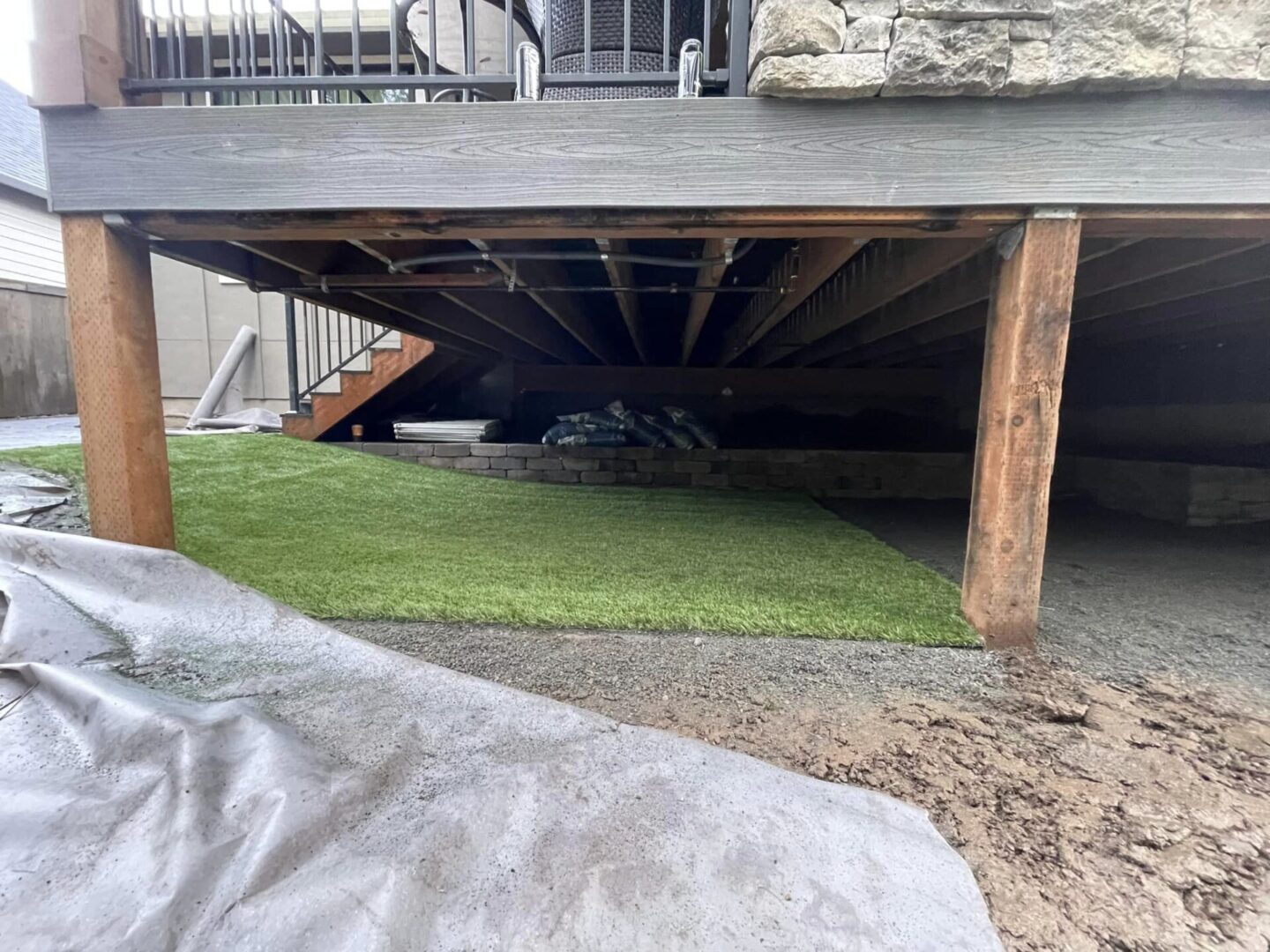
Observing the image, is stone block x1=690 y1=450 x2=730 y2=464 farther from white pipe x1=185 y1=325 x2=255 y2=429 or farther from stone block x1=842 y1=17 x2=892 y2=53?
white pipe x1=185 y1=325 x2=255 y2=429

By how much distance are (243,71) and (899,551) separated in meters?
3.64

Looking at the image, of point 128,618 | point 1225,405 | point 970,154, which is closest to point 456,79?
point 970,154

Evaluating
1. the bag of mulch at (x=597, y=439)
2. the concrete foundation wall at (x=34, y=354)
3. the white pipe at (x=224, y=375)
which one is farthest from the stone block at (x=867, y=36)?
the concrete foundation wall at (x=34, y=354)

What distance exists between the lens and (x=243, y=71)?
2.14 metres

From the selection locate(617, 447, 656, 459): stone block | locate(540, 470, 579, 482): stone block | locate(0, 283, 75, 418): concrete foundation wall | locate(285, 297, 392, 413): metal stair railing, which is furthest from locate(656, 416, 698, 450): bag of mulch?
locate(0, 283, 75, 418): concrete foundation wall

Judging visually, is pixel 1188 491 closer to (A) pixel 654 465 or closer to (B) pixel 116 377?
(A) pixel 654 465

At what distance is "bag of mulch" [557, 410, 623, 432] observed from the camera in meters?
5.47

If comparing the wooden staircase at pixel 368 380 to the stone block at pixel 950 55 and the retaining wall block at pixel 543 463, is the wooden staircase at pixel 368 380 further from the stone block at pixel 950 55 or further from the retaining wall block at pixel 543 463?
the stone block at pixel 950 55

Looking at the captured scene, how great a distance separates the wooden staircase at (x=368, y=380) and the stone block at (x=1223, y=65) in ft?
15.6

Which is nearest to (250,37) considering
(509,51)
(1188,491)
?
(509,51)

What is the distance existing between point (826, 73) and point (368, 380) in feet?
A: 14.8

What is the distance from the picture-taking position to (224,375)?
6797 mm

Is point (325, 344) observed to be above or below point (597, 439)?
above

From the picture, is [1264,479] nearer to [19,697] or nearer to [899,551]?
[899,551]
